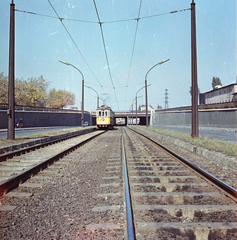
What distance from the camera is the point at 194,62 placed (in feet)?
43.0

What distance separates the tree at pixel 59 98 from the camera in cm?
8188

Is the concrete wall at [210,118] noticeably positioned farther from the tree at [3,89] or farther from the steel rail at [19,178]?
the tree at [3,89]

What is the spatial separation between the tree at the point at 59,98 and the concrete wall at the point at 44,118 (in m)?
22.4

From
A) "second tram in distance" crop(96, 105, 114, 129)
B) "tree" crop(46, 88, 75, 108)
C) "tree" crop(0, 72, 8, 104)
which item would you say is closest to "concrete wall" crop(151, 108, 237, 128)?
"second tram in distance" crop(96, 105, 114, 129)

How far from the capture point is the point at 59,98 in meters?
83.8

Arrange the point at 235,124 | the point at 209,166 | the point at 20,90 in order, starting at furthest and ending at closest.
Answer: the point at 20,90
the point at 235,124
the point at 209,166

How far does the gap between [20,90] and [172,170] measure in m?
60.7

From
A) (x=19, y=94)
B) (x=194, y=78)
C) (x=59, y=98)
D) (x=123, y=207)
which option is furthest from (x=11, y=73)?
(x=59, y=98)

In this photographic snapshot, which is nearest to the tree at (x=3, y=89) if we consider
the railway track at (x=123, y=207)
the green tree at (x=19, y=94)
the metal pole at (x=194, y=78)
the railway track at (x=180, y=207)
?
the green tree at (x=19, y=94)

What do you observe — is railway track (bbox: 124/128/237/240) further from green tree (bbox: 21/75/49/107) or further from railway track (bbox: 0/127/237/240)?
green tree (bbox: 21/75/49/107)

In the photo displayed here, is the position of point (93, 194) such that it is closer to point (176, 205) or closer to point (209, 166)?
point (176, 205)

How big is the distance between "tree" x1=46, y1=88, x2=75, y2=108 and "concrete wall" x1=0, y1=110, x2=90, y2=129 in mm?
22378

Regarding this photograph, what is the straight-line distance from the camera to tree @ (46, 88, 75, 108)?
81.9 m

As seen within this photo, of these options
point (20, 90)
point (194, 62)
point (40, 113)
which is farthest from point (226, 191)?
point (20, 90)
